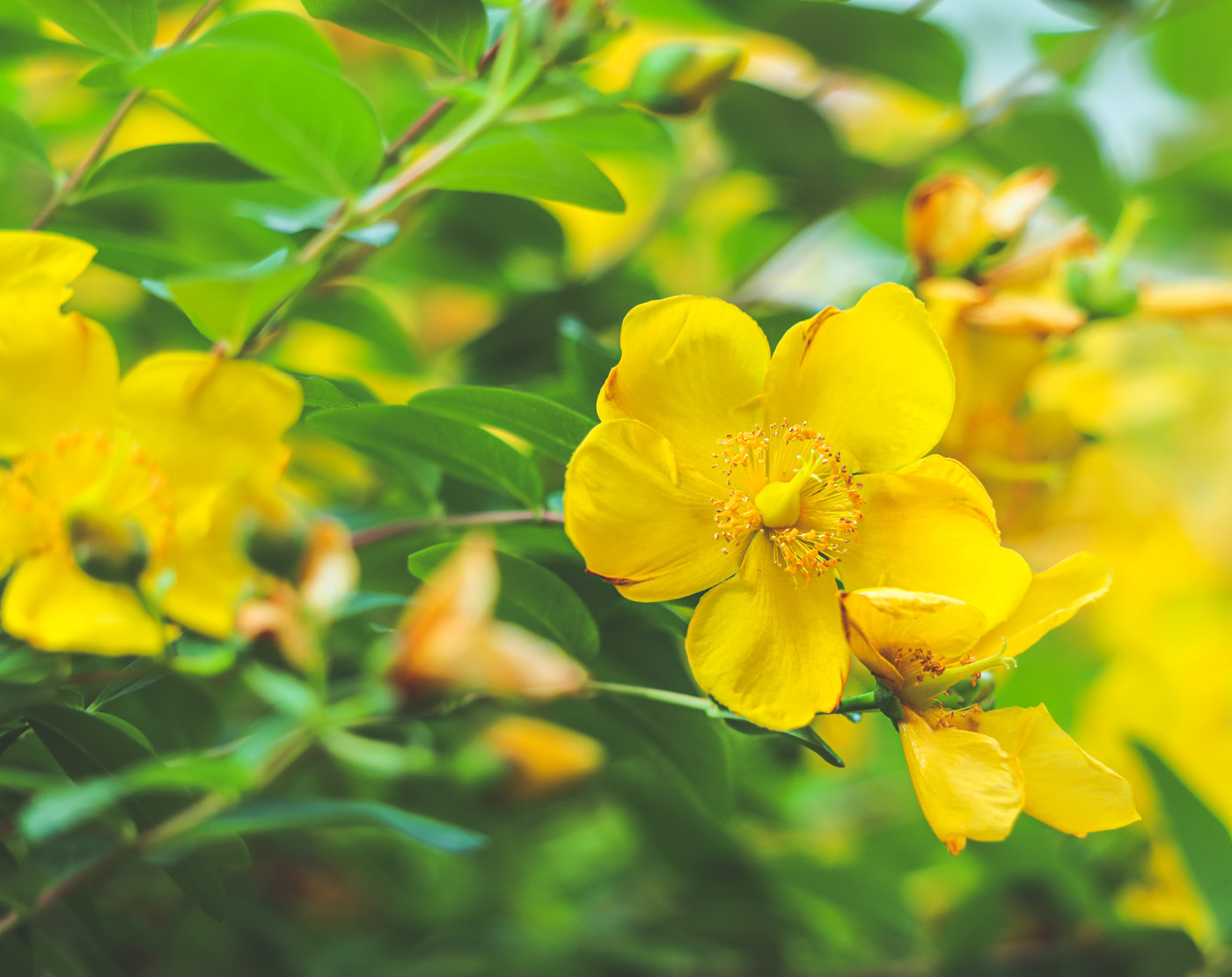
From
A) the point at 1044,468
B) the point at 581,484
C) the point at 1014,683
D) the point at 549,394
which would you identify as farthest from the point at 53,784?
the point at 1014,683

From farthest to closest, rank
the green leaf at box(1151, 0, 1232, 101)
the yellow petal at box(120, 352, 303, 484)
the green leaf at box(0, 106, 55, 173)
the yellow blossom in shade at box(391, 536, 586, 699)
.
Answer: the green leaf at box(1151, 0, 1232, 101) → the green leaf at box(0, 106, 55, 173) → the yellow petal at box(120, 352, 303, 484) → the yellow blossom in shade at box(391, 536, 586, 699)

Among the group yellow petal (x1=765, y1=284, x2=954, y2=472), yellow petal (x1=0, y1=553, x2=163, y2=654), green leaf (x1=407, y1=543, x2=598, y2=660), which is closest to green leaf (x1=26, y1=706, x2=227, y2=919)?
yellow petal (x1=0, y1=553, x2=163, y2=654)

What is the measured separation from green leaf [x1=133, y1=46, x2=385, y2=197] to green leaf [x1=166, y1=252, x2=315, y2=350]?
155 mm

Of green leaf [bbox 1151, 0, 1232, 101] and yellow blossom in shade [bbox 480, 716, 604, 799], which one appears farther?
green leaf [bbox 1151, 0, 1232, 101]

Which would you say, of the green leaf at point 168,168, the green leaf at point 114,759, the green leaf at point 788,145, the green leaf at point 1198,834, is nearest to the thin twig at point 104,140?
the green leaf at point 168,168

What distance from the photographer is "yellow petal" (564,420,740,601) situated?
51cm

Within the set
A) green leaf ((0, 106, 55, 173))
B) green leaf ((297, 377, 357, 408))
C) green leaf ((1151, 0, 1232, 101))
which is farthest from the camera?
green leaf ((1151, 0, 1232, 101))

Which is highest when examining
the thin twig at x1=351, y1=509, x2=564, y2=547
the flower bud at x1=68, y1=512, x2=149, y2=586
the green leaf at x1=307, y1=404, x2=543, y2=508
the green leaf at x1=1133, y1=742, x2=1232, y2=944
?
the flower bud at x1=68, y1=512, x2=149, y2=586

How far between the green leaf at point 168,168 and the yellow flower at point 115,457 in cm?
24

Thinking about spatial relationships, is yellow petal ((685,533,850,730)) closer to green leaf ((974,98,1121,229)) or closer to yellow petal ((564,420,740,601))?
yellow petal ((564,420,740,601))

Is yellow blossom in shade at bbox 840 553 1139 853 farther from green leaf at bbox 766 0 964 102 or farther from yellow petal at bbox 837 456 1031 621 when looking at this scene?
green leaf at bbox 766 0 964 102

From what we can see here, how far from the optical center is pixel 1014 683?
1.04 meters

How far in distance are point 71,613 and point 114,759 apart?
12 centimetres

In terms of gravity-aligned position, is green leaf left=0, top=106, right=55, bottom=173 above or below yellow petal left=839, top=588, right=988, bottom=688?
above
